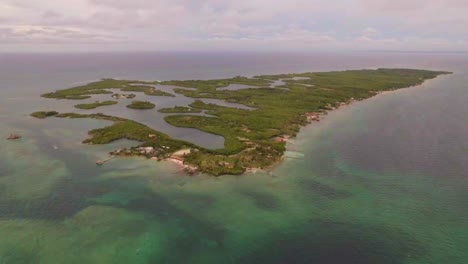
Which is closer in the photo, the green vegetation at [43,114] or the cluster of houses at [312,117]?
→ the cluster of houses at [312,117]

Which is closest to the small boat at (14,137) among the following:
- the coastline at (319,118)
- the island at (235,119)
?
the island at (235,119)

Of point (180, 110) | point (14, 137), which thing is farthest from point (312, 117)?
point (14, 137)

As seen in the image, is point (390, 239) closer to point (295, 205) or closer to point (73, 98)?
point (295, 205)

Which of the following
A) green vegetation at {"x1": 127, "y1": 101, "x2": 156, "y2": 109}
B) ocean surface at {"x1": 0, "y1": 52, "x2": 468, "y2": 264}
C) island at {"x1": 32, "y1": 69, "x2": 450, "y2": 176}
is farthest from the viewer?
green vegetation at {"x1": 127, "y1": 101, "x2": 156, "y2": 109}

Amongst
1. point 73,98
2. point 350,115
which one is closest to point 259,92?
point 350,115

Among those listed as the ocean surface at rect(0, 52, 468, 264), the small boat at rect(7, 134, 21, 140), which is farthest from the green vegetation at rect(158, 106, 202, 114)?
the small boat at rect(7, 134, 21, 140)

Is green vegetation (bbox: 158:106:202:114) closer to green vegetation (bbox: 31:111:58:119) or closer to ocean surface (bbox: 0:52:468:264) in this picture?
ocean surface (bbox: 0:52:468:264)

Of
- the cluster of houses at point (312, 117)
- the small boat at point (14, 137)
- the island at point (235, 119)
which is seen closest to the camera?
the island at point (235, 119)

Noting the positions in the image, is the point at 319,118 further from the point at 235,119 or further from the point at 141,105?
the point at 141,105

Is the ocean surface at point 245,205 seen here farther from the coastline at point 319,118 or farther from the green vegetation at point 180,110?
the green vegetation at point 180,110

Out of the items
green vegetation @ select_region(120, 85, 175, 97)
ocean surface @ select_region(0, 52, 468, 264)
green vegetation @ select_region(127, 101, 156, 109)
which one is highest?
green vegetation @ select_region(120, 85, 175, 97)
